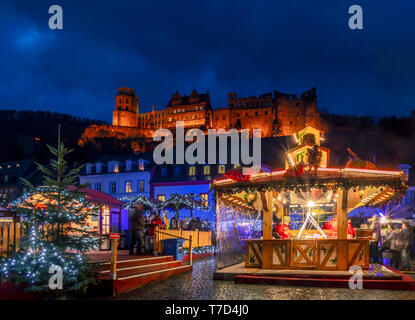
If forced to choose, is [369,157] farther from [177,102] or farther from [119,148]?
[177,102]

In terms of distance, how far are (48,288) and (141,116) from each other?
397 feet

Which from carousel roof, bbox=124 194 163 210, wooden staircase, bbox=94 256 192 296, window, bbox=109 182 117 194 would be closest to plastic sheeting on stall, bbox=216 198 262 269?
wooden staircase, bbox=94 256 192 296

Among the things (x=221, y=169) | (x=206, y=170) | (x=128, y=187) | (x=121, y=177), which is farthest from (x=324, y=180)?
(x=121, y=177)

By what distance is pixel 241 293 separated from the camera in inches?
393

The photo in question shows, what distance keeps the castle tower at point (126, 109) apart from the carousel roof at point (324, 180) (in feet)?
363

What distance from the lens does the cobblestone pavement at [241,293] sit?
9.45 meters

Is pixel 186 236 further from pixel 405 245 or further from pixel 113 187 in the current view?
pixel 113 187

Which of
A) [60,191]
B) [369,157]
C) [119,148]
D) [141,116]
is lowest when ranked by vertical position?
[60,191]

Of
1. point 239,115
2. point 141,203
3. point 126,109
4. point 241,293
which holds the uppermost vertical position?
point 126,109

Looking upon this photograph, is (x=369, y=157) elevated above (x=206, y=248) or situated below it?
above

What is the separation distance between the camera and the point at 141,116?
128m

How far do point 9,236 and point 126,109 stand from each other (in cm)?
12001

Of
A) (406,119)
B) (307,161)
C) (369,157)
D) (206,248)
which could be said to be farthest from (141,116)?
(307,161)

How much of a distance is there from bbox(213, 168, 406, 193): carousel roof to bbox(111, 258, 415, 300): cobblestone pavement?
2.96 meters
